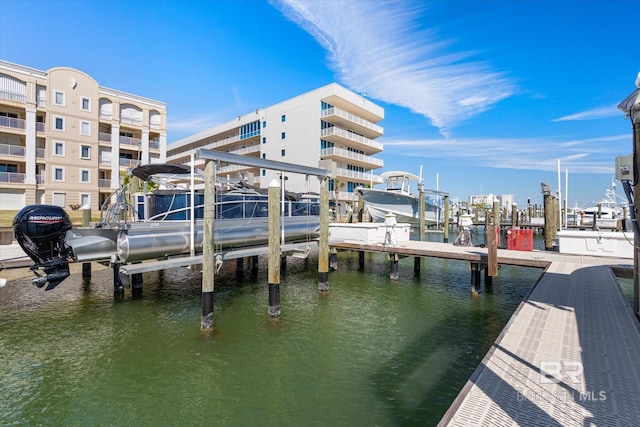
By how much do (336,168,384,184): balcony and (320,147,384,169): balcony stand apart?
1208 mm

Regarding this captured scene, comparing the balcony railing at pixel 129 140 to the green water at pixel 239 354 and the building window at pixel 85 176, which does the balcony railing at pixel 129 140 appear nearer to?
the building window at pixel 85 176

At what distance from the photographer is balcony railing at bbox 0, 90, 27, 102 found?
28.9m

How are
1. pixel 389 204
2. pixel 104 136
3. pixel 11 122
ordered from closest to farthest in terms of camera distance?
pixel 11 122 < pixel 389 204 < pixel 104 136

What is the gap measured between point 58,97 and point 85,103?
213 cm

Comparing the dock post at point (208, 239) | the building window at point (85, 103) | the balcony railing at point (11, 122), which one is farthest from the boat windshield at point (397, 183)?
the balcony railing at point (11, 122)

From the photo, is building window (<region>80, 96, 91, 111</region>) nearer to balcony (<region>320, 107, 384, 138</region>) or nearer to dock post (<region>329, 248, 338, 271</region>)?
balcony (<region>320, 107, 384, 138</region>)

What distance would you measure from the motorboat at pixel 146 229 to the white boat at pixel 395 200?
1443 cm

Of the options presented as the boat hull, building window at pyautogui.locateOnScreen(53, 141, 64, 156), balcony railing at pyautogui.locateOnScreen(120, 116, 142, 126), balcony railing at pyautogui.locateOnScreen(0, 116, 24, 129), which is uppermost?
balcony railing at pyautogui.locateOnScreen(120, 116, 142, 126)

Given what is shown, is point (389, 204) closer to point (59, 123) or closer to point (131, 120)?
point (131, 120)

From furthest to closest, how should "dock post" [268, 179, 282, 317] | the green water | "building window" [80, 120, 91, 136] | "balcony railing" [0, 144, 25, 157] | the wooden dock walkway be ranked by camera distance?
"building window" [80, 120, 91, 136] < "balcony railing" [0, 144, 25, 157] < "dock post" [268, 179, 282, 317] < the green water < the wooden dock walkway

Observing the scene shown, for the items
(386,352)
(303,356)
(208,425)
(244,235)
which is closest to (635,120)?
(386,352)

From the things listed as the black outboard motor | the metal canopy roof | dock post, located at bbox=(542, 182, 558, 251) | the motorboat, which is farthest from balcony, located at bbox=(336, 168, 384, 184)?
the black outboard motor

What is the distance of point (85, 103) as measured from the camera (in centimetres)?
3331

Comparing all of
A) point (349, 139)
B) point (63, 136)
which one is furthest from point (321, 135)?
point (63, 136)
